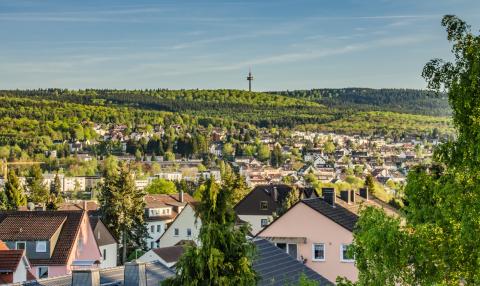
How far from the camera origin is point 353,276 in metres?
39.8

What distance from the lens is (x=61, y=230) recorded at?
53.8 meters

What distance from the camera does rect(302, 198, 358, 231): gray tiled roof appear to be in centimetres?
3981

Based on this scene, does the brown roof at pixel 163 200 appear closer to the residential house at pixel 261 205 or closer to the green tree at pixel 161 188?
the residential house at pixel 261 205

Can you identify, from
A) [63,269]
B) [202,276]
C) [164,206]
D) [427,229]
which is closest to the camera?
[427,229]

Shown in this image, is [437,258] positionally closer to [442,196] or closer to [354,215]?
[442,196]

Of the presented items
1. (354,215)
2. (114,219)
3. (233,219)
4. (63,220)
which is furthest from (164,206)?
(233,219)

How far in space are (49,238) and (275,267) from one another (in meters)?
26.6

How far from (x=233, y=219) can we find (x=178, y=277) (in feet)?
5.20

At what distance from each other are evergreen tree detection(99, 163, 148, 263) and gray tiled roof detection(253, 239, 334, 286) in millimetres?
42619

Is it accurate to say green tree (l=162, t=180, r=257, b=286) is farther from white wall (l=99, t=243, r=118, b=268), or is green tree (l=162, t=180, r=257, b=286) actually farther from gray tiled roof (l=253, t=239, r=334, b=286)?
white wall (l=99, t=243, r=118, b=268)

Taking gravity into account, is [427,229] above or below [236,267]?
above

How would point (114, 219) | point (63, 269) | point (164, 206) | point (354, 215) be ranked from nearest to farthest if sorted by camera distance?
point (354, 215) < point (63, 269) < point (114, 219) < point (164, 206)

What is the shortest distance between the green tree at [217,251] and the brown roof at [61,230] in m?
35.6

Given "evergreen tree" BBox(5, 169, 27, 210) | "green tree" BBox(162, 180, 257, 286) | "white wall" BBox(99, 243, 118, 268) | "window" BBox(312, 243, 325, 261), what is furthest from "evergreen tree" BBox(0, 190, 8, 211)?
"green tree" BBox(162, 180, 257, 286)
